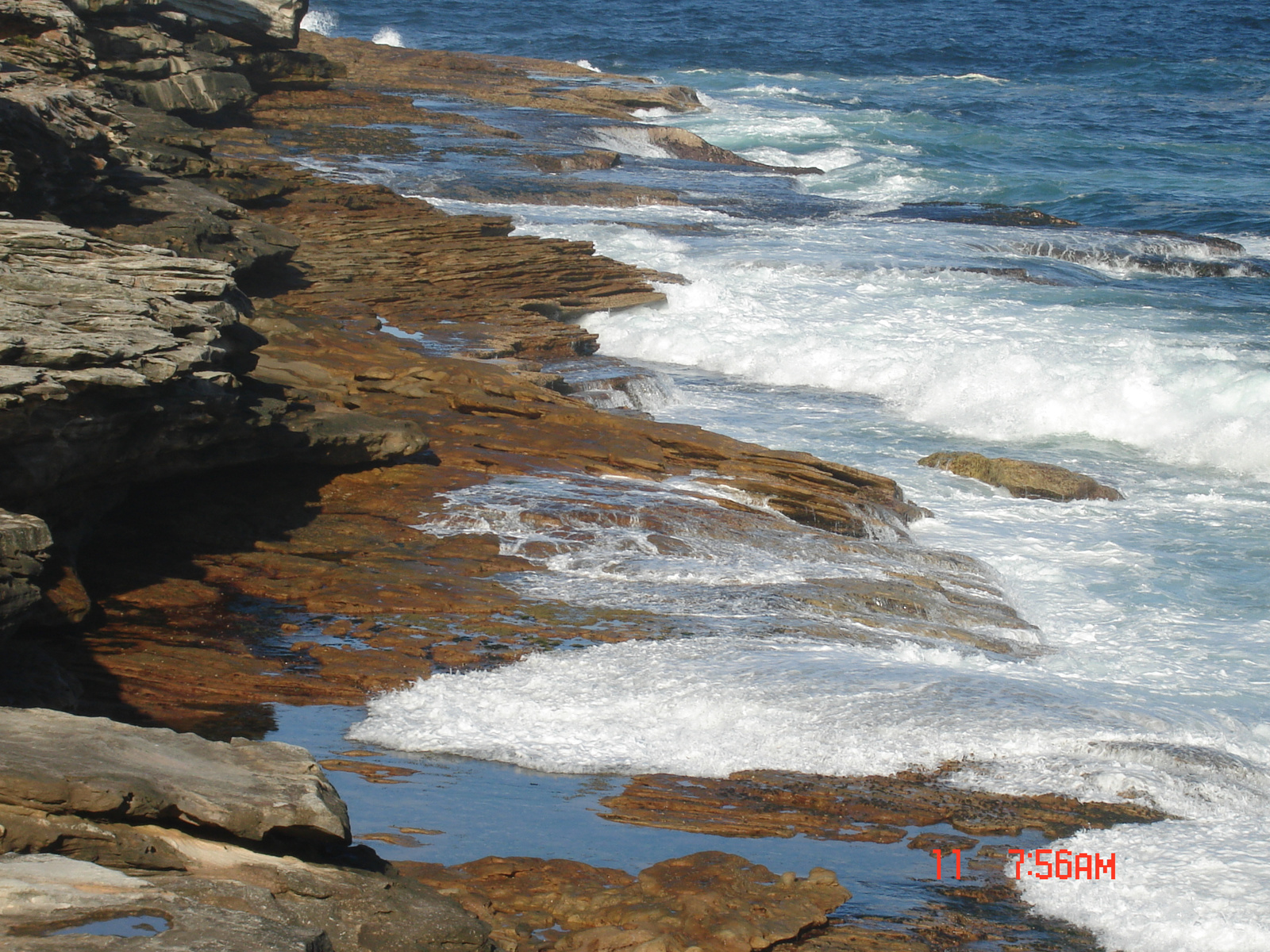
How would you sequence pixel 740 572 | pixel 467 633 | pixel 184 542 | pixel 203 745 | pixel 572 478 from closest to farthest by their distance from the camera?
pixel 203 745, pixel 467 633, pixel 184 542, pixel 740 572, pixel 572 478

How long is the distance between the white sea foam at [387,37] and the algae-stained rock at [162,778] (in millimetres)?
49804

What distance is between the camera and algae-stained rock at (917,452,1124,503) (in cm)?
1209

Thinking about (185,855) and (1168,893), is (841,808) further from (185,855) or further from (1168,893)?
(185,855)

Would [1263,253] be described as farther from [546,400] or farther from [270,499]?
[270,499]

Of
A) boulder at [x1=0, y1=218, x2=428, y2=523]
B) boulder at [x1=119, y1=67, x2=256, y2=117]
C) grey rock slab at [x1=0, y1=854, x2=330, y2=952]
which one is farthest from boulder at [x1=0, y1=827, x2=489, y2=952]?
boulder at [x1=119, y1=67, x2=256, y2=117]

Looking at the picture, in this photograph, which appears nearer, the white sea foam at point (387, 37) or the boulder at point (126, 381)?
the boulder at point (126, 381)

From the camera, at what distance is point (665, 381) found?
14320mm

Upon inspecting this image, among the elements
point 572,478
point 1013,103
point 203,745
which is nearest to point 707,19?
point 1013,103

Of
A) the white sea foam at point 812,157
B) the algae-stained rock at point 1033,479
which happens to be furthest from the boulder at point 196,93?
the algae-stained rock at point 1033,479

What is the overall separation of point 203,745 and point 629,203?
2106 cm

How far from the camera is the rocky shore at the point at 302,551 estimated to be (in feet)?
12.4

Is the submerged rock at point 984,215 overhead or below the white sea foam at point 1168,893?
overhead

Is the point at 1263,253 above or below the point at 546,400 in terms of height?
above
